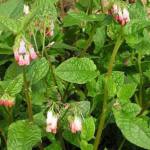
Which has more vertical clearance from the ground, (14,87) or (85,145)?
(14,87)

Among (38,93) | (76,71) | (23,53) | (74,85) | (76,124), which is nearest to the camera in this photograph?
(23,53)

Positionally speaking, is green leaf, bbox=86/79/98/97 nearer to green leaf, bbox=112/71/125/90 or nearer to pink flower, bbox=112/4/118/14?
green leaf, bbox=112/71/125/90

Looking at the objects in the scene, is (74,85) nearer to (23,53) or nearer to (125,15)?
(125,15)

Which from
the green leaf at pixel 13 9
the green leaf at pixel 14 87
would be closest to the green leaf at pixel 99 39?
the green leaf at pixel 13 9

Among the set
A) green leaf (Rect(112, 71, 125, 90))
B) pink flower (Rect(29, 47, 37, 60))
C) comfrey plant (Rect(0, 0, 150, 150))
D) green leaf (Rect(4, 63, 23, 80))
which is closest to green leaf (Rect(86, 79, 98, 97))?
comfrey plant (Rect(0, 0, 150, 150))

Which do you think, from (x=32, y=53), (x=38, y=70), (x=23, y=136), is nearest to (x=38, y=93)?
(x=38, y=70)

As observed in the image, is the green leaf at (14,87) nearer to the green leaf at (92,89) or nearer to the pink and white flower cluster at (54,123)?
the pink and white flower cluster at (54,123)

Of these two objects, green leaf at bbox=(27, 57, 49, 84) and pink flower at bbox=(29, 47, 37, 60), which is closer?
pink flower at bbox=(29, 47, 37, 60)
